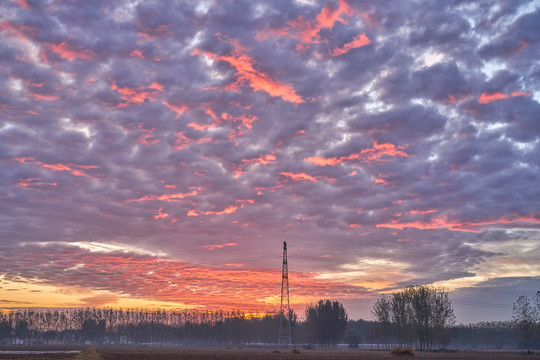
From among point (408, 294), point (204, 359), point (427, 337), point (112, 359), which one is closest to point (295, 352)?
point (204, 359)

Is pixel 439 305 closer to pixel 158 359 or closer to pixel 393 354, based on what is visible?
pixel 393 354

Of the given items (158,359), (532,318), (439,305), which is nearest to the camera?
(158,359)

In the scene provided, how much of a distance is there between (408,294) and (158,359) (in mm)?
110086

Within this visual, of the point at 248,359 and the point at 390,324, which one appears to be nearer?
the point at 248,359

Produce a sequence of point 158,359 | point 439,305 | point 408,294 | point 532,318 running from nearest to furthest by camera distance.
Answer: point 158,359 < point 532,318 < point 439,305 < point 408,294

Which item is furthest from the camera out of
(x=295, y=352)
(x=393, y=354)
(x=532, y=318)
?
(x=532, y=318)

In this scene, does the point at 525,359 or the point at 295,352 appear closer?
the point at 525,359

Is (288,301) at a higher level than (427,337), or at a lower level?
higher

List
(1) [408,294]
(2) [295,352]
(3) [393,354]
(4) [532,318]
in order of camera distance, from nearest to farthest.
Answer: (3) [393,354]
(2) [295,352]
(4) [532,318]
(1) [408,294]

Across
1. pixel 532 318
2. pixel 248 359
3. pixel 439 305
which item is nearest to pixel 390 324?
pixel 439 305

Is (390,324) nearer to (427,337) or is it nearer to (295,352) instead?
(427,337)

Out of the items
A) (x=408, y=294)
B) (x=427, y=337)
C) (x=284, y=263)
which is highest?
(x=284, y=263)

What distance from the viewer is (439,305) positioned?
151 meters

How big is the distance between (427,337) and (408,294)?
2124cm
